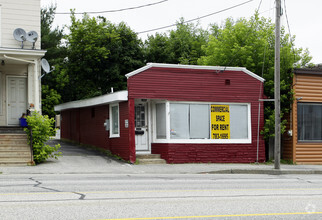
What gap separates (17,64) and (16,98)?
67.1 inches

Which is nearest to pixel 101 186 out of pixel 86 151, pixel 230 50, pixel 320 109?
pixel 86 151

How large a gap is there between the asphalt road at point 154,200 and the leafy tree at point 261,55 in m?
10.7

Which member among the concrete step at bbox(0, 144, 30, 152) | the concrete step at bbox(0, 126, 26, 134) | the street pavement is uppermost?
the concrete step at bbox(0, 126, 26, 134)

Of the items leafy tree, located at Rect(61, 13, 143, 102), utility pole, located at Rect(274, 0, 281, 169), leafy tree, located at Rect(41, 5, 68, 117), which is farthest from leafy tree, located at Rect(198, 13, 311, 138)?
leafy tree, located at Rect(41, 5, 68, 117)

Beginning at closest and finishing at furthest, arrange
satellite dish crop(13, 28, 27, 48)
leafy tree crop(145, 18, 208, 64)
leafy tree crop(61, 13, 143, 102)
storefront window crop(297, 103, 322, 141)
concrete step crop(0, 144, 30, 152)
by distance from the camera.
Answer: concrete step crop(0, 144, 30, 152), satellite dish crop(13, 28, 27, 48), storefront window crop(297, 103, 322, 141), leafy tree crop(61, 13, 143, 102), leafy tree crop(145, 18, 208, 64)

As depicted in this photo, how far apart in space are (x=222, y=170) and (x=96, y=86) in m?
22.4

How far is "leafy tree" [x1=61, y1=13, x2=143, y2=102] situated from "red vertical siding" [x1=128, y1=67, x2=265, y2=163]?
621 inches

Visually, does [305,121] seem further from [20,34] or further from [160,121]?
[20,34]

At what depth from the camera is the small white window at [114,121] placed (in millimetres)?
22031

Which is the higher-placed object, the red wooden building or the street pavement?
the red wooden building

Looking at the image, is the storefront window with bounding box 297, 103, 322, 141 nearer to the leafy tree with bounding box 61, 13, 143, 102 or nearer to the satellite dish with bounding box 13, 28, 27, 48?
the satellite dish with bounding box 13, 28, 27, 48

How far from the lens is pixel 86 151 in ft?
79.3

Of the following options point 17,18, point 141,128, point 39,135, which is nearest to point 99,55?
point 17,18

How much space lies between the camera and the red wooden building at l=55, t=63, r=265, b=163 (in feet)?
68.2
